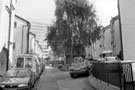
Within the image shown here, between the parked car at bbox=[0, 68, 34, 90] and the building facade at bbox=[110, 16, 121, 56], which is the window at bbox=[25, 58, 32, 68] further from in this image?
the building facade at bbox=[110, 16, 121, 56]

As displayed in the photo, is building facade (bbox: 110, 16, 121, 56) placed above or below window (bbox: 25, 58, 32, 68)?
above

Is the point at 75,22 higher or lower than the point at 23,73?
higher

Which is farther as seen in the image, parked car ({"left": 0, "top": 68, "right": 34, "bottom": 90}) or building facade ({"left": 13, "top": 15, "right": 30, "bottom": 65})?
building facade ({"left": 13, "top": 15, "right": 30, "bottom": 65})

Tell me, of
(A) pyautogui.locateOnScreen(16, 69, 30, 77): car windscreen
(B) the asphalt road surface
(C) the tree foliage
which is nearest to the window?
(B) the asphalt road surface

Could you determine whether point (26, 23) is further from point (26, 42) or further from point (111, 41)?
point (111, 41)

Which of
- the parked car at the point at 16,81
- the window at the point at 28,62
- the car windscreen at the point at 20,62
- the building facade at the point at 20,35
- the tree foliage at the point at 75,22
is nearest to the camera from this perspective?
the parked car at the point at 16,81

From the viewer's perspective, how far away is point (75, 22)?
82.5 ft

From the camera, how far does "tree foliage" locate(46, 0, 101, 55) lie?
2491 cm

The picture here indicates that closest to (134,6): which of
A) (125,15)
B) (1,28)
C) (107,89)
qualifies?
(125,15)

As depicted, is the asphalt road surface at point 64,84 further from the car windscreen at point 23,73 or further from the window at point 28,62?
the window at point 28,62

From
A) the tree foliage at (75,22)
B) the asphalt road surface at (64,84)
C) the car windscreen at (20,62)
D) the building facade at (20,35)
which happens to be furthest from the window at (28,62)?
the building facade at (20,35)

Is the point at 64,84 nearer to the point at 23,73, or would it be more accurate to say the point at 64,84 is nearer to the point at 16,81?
the point at 23,73

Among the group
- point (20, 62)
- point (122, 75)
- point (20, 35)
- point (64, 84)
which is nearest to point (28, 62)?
point (20, 62)

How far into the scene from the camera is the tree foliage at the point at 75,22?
24.9 meters
